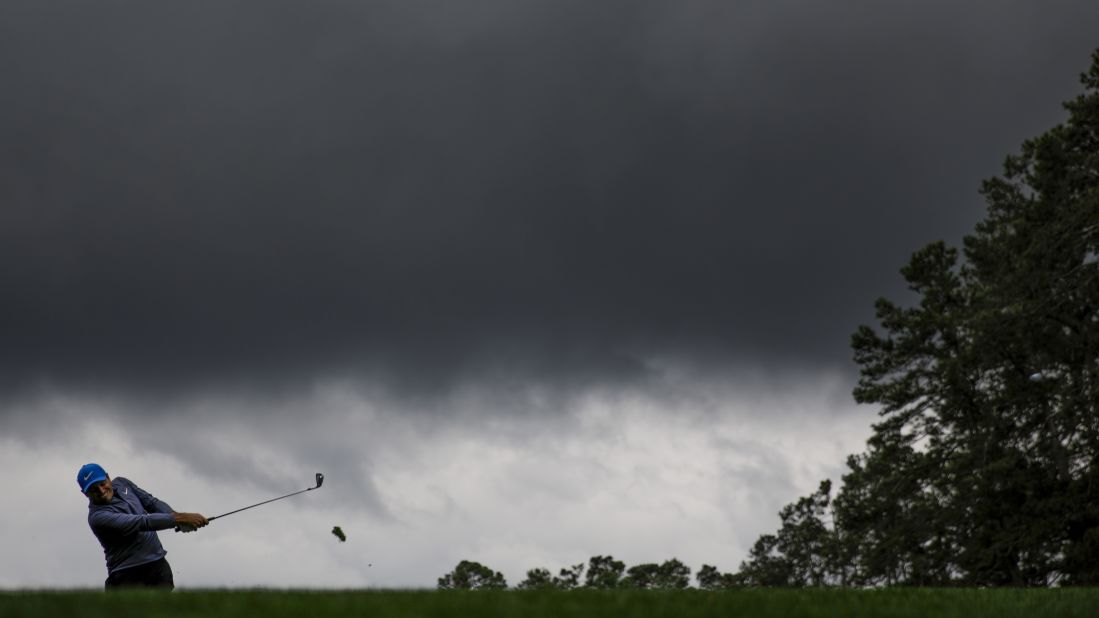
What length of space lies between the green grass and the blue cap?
2.59 m

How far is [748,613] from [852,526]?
3424cm

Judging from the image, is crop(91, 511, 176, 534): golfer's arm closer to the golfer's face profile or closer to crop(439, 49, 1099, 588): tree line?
the golfer's face profile

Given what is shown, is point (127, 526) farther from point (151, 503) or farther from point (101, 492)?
point (151, 503)

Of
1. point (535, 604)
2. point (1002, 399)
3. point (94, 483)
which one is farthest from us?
point (1002, 399)

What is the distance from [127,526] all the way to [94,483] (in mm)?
681

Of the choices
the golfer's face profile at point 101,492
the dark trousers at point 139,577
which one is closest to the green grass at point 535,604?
the golfer's face profile at point 101,492

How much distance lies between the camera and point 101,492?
12430 millimetres

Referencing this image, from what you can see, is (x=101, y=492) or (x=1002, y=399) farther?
(x=1002, y=399)

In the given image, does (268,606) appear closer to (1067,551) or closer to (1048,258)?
(1048,258)

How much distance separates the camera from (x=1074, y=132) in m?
31.4

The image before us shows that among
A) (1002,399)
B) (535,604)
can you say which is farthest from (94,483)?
(1002,399)

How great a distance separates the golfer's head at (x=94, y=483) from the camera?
12.4 metres

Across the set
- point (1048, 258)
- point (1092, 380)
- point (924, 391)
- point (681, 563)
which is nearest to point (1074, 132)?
point (1048, 258)

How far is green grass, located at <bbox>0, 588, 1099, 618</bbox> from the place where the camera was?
25.8 feet
